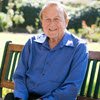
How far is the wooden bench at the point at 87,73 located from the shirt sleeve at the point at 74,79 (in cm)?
33

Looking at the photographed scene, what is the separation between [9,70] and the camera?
4.49 m

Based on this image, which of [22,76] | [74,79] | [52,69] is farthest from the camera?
[22,76]

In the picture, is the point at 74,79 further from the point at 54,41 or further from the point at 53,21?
the point at 53,21

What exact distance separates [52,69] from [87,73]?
46 centimetres

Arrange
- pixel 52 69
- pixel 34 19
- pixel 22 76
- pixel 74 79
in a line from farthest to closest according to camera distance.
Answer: pixel 34 19 → pixel 22 76 → pixel 52 69 → pixel 74 79

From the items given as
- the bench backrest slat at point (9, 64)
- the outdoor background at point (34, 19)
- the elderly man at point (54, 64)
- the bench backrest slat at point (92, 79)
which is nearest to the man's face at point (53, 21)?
the elderly man at point (54, 64)

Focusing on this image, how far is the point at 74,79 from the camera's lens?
3.48 meters

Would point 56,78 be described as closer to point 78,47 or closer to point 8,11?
point 78,47

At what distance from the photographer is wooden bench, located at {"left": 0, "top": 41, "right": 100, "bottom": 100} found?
3.85 meters

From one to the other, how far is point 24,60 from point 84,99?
77 centimetres

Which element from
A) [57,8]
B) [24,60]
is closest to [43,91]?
[24,60]

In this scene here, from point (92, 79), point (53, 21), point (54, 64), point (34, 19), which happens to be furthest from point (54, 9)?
point (34, 19)

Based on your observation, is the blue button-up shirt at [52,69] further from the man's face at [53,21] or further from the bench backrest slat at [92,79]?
the bench backrest slat at [92,79]

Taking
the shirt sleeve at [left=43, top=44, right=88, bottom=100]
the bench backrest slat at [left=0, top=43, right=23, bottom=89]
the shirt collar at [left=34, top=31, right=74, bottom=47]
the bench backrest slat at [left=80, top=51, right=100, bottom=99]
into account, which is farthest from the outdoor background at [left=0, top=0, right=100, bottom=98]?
the shirt sleeve at [left=43, top=44, right=88, bottom=100]
